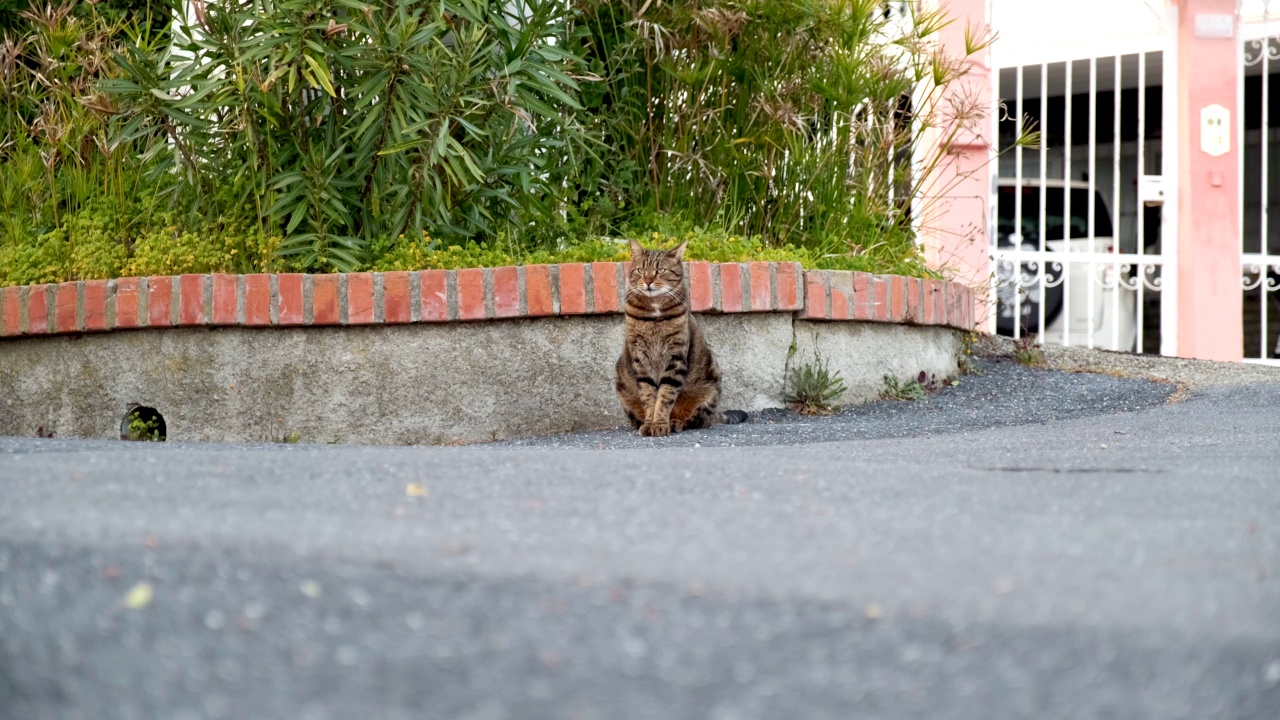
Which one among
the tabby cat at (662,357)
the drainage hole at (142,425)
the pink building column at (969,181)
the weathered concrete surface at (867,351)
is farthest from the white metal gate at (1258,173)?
the drainage hole at (142,425)

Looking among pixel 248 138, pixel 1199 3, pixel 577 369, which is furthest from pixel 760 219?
pixel 1199 3

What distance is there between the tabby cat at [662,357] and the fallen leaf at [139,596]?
278 centimetres

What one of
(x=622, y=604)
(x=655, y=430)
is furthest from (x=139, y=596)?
(x=655, y=430)

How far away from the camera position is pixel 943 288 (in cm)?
497

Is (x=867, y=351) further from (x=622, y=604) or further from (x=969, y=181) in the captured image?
(x=622, y=604)

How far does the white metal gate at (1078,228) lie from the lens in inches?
273

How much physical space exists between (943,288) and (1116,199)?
90.7 inches

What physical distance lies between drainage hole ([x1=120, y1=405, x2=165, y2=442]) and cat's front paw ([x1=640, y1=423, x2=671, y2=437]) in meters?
1.68

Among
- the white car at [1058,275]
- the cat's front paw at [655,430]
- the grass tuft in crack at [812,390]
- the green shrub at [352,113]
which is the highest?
the green shrub at [352,113]

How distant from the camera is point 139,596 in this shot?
125 cm

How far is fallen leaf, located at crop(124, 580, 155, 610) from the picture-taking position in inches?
48.5

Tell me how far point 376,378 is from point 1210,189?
492 centimetres

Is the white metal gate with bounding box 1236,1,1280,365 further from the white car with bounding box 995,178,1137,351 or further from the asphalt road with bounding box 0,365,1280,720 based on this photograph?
the asphalt road with bounding box 0,365,1280,720

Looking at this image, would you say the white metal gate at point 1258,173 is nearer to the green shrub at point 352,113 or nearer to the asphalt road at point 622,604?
the green shrub at point 352,113
